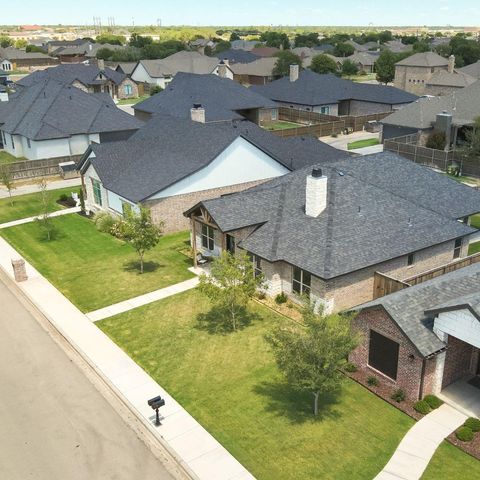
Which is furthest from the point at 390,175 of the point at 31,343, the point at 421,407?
the point at 31,343

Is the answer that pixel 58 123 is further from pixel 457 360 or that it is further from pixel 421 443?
pixel 421 443

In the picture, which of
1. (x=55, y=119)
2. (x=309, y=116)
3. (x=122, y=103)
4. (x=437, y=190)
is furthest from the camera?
(x=122, y=103)

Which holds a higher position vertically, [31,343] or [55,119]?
[55,119]

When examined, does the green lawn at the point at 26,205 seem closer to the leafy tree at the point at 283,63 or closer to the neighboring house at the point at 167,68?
the neighboring house at the point at 167,68

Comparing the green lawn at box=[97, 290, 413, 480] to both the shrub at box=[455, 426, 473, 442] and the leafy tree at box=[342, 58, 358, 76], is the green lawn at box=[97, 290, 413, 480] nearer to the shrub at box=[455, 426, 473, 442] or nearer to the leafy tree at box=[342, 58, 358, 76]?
the shrub at box=[455, 426, 473, 442]

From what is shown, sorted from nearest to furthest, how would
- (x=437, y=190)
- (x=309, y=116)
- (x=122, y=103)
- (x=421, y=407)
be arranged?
(x=421, y=407)
(x=437, y=190)
(x=309, y=116)
(x=122, y=103)

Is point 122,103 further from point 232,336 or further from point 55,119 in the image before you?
point 232,336

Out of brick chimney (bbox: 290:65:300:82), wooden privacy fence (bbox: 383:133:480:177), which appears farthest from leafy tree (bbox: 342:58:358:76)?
wooden privacy fence (bbox: 383:133:480:177)

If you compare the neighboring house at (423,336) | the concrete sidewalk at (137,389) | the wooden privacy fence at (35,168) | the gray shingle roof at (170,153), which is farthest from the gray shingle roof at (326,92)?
the neighboring house at (423,336)
